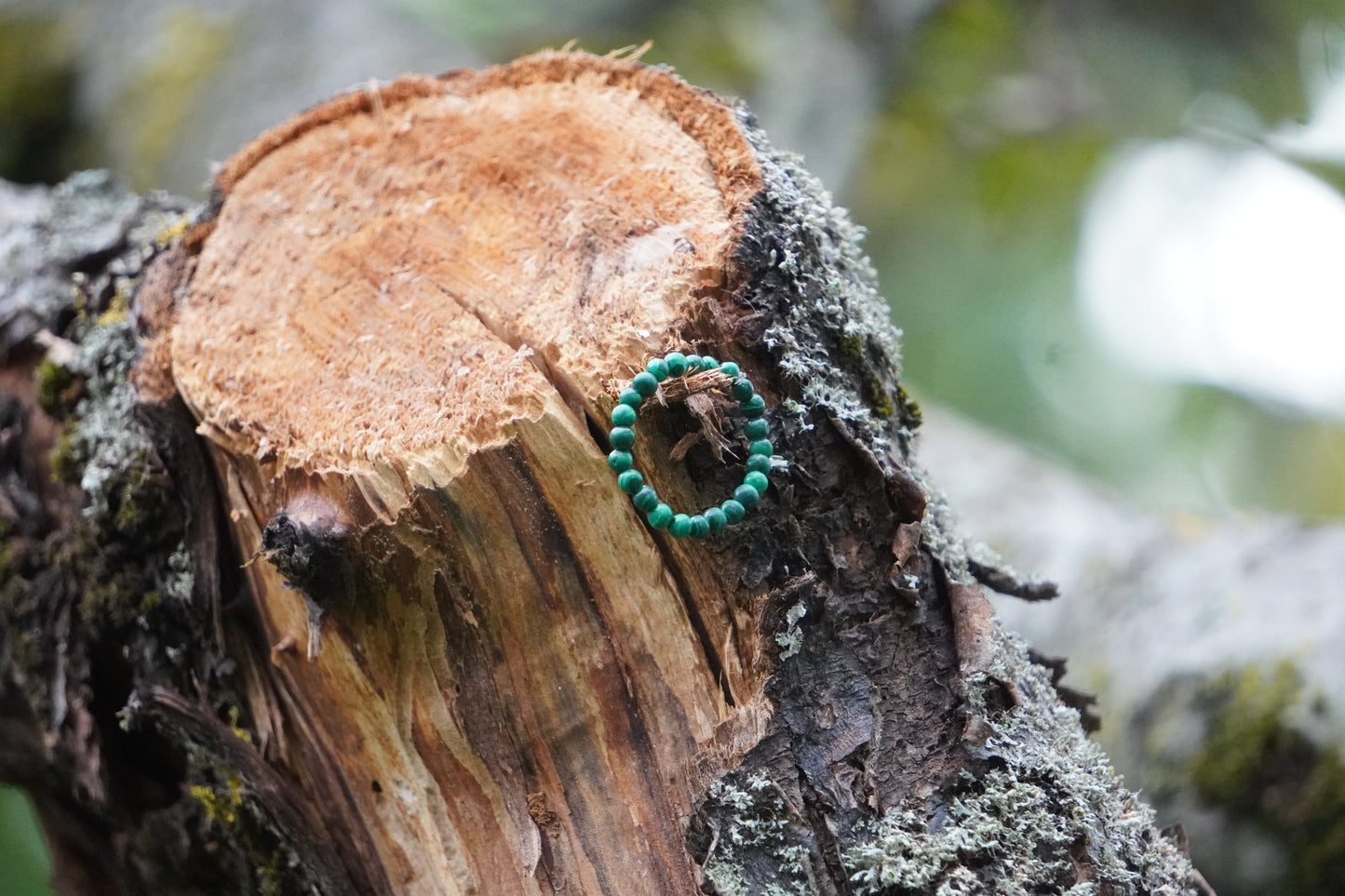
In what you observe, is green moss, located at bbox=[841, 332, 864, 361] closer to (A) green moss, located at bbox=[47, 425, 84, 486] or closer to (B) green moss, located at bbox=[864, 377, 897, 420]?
(B) green moss, located at bbox=[864, 377, 897, 420]

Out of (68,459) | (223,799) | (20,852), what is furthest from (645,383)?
(20,852)

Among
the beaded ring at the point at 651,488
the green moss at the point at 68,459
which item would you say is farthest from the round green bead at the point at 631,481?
the green moss at the point at 68,459

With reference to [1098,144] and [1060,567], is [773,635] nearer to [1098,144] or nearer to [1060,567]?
[1060,567]

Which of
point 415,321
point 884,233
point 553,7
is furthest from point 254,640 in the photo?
point 884,233

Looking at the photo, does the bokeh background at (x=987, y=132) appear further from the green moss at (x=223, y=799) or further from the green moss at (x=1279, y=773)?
the green moss at (x=223, y=799)

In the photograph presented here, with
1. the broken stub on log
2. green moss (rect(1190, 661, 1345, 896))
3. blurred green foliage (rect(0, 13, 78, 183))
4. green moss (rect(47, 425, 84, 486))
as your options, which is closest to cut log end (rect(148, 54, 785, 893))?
the broken stub on log

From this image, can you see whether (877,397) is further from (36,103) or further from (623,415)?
(36,103)
